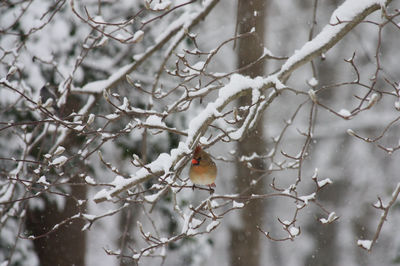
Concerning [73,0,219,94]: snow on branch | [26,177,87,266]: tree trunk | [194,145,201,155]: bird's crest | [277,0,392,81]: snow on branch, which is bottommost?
[194,145,201,155]: bird's crest

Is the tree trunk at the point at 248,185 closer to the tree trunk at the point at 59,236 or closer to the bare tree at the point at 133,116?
the bare tree at the point at 133,116

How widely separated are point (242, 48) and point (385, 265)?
7.77 meters

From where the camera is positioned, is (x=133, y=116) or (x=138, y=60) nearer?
(x=133, y=116)

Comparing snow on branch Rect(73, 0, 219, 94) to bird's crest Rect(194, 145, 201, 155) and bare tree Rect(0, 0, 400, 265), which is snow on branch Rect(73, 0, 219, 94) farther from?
bird's crest Rect(194, 145, 201, 155)

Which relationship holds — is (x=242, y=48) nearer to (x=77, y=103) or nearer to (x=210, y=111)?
(x=77, y=103)

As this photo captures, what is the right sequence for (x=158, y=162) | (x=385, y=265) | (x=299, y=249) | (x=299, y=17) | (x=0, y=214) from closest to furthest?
(x=158, y=162), (x=0, y=214), (x=385, y=265), (x=299, y=17), (x=299, y=249)

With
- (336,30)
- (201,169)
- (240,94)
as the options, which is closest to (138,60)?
(201,169)

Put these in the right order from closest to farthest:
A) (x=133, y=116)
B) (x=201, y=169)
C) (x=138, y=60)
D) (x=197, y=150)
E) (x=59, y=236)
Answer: (x=197, y=150) → (x=201, y=169) → (x=133, y=116) → (x=138, y=60) → (x=59, y=236)

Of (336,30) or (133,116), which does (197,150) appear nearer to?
(133,116)

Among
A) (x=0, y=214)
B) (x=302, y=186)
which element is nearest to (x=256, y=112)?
(x=0, y=214)

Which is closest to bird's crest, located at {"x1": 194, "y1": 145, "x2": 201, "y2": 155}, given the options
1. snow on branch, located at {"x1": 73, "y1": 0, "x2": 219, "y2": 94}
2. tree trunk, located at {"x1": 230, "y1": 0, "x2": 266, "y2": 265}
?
snow on branch, located at {"x1": 73, "y1": 0, "x2": 219, "y2": 94}

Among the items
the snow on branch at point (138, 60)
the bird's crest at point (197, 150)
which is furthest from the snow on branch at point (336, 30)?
the snow on branch at point (138, 60)

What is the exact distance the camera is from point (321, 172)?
40.2 ft

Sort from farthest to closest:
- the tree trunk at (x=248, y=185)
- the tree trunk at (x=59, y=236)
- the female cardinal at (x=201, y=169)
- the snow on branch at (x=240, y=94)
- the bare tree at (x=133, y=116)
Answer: the tree trunk at (x=248, y=185), the tree trunk at (x=59, y=236), the female cardinal at (x=201, y=169), the bare tree at (x=133, y=116), the snow on branch at (x=240, y=94)
